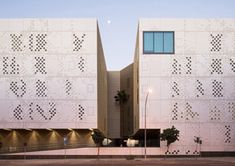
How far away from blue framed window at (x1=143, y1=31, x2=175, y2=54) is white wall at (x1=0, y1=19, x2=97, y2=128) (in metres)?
7.44

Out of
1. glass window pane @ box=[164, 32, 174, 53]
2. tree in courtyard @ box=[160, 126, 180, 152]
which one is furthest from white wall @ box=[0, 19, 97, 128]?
tree in courtyard @ box=[160, 126, 180, 152]

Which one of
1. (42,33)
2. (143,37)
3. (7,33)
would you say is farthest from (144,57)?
(7,33)

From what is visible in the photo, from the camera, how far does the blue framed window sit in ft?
205

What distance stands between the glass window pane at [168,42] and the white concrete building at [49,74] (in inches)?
388

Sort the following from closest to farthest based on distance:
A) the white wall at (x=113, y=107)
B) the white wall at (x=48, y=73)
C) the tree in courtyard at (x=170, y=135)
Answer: the tree in courtyard at (x=170, y=135) < the white wall at (x=48, y=73) < the white wall at (x=113, y=107)

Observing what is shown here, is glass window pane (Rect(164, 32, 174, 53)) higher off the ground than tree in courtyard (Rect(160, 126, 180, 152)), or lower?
higher

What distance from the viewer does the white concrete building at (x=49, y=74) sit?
6272 cm

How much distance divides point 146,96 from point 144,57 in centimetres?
565

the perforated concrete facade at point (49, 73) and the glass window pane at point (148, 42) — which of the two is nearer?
the glass window pane at point (148, 42)

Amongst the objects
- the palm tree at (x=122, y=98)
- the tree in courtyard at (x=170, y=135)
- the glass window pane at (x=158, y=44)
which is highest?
the glass window pane at (x=158, y=44)

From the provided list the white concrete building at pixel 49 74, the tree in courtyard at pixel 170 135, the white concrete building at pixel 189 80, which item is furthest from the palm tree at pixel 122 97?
the tree in courtyard at pixel 170 135

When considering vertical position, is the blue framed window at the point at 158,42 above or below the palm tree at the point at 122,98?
above

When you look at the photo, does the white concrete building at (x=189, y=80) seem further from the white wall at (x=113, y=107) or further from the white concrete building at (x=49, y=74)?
the white wall at (x=113, y=107)

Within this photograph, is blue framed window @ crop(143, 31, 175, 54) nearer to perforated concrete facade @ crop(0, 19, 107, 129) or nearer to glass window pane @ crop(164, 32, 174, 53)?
glass window pane @ crop(164, 32, 174, 53)
